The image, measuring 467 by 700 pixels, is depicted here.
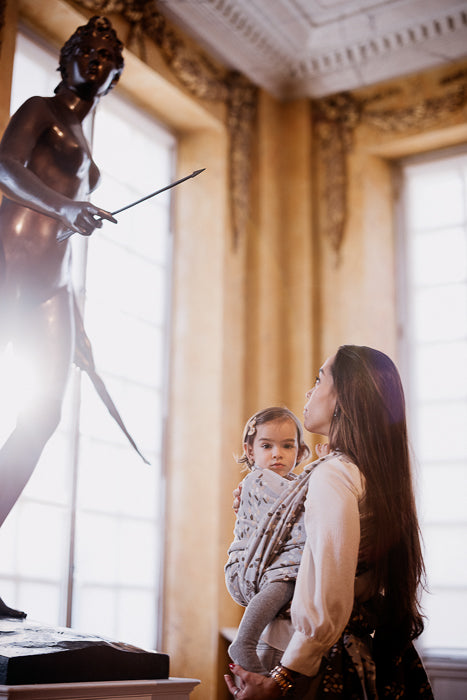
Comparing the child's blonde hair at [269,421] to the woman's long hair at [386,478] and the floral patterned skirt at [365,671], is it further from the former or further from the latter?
the floral patterned skirt at [365,671]

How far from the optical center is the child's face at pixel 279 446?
99.1 inches

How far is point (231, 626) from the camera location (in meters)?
5.27

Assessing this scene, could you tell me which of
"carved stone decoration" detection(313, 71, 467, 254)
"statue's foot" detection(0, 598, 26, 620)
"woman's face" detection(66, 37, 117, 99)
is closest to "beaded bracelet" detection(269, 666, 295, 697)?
"statue's foot" detection(0, 598, 26, 620)

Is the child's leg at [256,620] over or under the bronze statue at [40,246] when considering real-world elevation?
under

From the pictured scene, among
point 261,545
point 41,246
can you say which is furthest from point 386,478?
point 41,246

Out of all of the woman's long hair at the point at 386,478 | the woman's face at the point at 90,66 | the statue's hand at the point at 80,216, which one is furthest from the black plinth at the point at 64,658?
the woman's face at the point at 90,66

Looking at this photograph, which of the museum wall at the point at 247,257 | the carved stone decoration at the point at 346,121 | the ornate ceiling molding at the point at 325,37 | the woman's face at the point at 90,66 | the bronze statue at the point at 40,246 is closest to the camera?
the bronze statue at the point at 40,246

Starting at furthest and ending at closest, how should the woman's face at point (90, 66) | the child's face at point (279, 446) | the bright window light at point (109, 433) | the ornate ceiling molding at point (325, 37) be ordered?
the ornate ceiling molding at point (325, 37) → the bright window light at point (109, 433) → the woman's face at point (90, 66) → the child's face at point (279, 446)

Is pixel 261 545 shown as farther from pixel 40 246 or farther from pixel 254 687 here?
pixel 40 246

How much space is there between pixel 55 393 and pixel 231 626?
2827mm

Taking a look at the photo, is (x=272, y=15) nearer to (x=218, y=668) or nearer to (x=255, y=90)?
(x=255, y=90)

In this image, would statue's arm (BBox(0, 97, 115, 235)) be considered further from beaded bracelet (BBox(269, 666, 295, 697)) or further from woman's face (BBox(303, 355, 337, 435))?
beaded bracelet (BBox(269, 666, 295, 697))

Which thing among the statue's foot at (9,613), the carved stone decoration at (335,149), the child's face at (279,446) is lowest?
the statue's foot at (9,613)

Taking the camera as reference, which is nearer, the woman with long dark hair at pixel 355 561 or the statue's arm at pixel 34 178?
the woman with long dark hair at pixel 355 561
